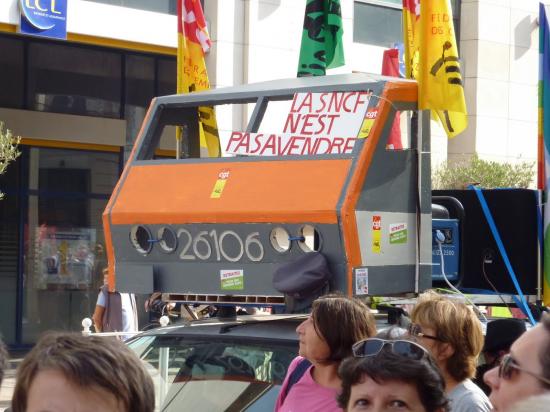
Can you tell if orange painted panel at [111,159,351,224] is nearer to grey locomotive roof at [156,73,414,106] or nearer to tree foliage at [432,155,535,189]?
grey locomotive roof at [156,73,414,106]

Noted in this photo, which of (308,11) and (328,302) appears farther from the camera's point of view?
(308,11)

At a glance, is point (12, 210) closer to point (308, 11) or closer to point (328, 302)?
point (308, 11)

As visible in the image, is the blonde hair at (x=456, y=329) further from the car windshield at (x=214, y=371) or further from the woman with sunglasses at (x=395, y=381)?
the woman with sunglasses at (x=395, y=381)

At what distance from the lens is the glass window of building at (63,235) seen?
18.9m

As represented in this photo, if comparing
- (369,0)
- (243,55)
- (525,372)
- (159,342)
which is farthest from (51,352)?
(369,0)

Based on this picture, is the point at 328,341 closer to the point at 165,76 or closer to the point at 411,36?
the point at 411,36

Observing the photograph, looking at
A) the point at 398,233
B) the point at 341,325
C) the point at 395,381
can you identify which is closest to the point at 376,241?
the point at 398,233

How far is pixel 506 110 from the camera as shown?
23000 millimetres

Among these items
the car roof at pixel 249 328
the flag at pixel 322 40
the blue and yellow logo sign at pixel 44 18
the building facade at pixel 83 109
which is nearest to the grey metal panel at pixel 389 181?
the car roof at pixel 249 328

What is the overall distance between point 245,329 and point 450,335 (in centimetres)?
134

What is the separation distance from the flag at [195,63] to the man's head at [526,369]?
16.2 ft

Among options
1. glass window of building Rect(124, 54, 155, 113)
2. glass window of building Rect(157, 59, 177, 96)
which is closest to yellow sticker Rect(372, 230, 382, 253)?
glass window of building Rect(124, 54, 155, 113)

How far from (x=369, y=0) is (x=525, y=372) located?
18.9m

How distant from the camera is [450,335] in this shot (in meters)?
4.52
